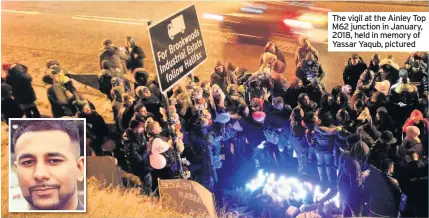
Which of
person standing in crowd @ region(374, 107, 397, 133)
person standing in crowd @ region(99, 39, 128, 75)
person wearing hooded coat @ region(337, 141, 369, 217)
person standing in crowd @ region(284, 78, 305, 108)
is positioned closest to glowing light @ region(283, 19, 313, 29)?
person standing in crowd @ region(284, 78, 305, 108)

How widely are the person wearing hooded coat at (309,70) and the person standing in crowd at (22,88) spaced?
5.37ft

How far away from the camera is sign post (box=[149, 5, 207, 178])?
11.3 feet

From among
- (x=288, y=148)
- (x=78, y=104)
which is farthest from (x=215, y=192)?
(x=78, y=104)

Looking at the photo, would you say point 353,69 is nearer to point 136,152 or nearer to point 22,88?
point 136,152

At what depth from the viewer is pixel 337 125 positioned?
348 centimetres

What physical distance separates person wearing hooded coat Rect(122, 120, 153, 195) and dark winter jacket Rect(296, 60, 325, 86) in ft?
3.35

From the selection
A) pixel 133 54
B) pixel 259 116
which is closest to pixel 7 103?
pixel 133 54

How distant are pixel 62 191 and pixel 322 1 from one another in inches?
77.9

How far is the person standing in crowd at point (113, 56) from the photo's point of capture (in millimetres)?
3484

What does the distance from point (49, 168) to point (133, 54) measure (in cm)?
87

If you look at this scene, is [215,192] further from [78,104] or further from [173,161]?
[78,104]

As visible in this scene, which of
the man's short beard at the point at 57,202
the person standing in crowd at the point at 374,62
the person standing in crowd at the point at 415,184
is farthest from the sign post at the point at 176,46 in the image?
the person standing in crowd at the point at 415,184

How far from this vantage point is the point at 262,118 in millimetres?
3510
